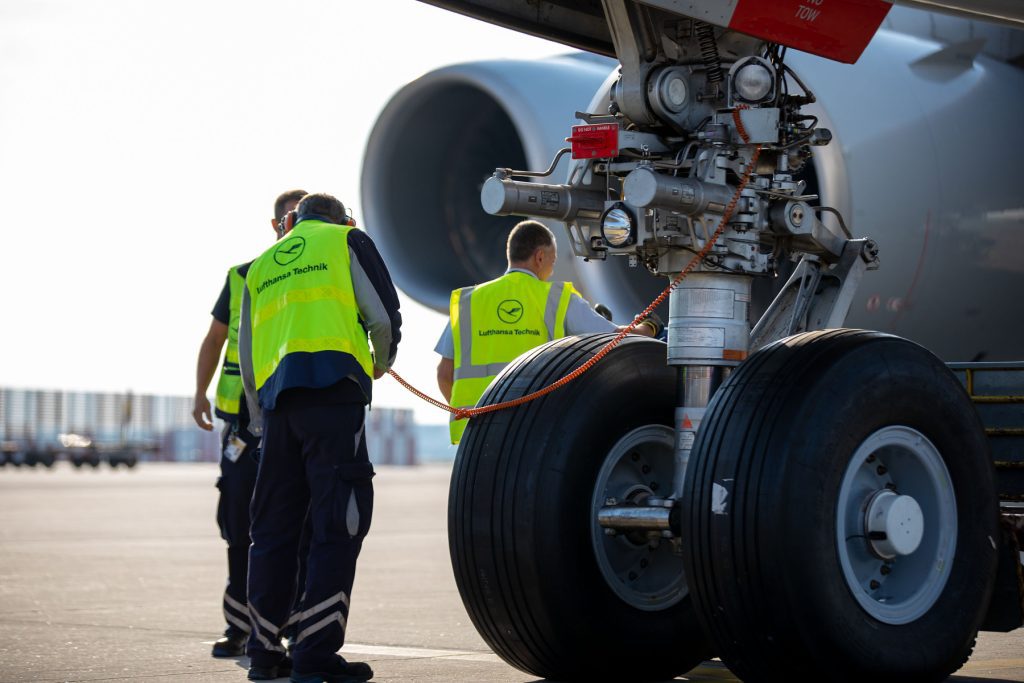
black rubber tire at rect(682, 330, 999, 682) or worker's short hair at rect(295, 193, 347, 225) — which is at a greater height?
worker's short hair at rect(295, 193, 347, 225)

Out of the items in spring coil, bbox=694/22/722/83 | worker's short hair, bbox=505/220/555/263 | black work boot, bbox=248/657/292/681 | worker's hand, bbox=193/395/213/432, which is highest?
spring coil, bbox=694/22/722/83

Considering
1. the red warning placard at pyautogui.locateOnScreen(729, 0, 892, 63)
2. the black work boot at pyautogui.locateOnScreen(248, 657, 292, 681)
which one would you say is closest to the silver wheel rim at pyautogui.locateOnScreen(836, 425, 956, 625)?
the red warning placard at pyautogui.locateOnScreen(729, 0, 892, 63)

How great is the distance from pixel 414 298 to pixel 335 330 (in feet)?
13.2

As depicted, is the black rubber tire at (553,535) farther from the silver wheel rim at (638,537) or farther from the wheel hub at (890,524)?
the wheel hub at (890,524)

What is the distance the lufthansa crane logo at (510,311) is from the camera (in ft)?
19.3

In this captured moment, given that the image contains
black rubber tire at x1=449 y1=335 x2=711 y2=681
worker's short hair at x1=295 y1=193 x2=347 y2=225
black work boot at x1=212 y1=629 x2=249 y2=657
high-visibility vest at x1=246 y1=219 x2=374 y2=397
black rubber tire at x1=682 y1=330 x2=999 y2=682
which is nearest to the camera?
black rubber tire at x1=682 y1=330 x2=999 y2=682

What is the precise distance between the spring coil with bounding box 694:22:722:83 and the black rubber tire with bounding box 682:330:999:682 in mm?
908

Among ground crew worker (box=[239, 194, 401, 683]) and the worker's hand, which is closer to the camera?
ground crew worker (box=[239, 194, 401, 683])

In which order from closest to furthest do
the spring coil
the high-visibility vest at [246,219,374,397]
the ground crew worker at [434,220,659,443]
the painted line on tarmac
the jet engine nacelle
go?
the spring coil
the high-visibility vest at [246,219,374,397]
the painted line on tarmac
the ground crew worker at [434,220,659,443]
the jet engine nacelle

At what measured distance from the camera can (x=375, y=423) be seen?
48.8 meters

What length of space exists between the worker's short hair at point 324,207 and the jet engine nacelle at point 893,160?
2719 mm

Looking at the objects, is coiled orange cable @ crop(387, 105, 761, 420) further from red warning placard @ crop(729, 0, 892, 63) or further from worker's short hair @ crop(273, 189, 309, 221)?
worker's short hair @ crop(273, 189, 309, 221)

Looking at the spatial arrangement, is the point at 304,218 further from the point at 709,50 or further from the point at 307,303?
the point at 709,50

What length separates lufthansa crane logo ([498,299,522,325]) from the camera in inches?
231
